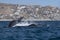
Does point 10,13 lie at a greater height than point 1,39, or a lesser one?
greater

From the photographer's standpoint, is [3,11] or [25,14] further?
[3,11]

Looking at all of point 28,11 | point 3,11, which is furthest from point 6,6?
point 28,11

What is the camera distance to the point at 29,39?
2353 cm

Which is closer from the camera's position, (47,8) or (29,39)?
(29,39)

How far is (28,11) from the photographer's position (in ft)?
411

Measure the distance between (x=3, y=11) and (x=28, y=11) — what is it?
47.1 ft

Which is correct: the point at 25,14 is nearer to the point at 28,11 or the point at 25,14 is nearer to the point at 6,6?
the point at 28,11

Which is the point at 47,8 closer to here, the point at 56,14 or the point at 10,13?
the point at 56,14

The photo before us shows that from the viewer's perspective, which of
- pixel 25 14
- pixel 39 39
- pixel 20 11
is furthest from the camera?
pixel 20 11

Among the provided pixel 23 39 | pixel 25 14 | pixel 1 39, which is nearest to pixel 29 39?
pixel 23 39

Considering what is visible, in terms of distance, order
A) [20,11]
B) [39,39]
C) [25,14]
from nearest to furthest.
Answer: [39,39]
[25,14]
[20,11]

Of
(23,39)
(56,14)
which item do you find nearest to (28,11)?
(56,14)

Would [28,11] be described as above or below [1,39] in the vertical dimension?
above

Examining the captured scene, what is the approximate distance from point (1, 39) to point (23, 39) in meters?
2.01
